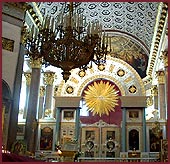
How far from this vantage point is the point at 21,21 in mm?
11258

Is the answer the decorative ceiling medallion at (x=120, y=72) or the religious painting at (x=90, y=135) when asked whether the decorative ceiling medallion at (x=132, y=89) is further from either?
the religious painting at (x=90, y=135)

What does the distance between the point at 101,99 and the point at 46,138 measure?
655 centimetres

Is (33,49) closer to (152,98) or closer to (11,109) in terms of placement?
(11,109)

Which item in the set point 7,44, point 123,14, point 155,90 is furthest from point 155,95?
point 7,44

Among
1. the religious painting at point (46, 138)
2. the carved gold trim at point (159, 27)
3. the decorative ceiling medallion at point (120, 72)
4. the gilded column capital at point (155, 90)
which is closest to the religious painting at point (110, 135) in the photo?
the religious painting at point (46, 138)

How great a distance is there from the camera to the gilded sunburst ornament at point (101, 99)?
19.9 m

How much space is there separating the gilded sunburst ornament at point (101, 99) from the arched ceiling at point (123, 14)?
11.9 ft

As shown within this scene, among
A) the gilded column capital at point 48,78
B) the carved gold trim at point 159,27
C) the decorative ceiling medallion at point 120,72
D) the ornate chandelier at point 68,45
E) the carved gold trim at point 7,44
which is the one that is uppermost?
the carved gold trim at point 159,27

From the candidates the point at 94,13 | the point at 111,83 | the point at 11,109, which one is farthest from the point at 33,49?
the point at 111,83

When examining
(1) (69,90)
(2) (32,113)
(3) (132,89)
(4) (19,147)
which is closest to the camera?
(4) (19,147)

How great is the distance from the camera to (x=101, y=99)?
19906 mm

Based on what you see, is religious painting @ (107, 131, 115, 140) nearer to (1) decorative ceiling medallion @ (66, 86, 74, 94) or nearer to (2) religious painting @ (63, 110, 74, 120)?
(2) religious painting @ (63, 110, 74, 120)

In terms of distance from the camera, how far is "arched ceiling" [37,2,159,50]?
1511 cm

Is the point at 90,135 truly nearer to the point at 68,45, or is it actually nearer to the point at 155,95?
the point at 155,95
